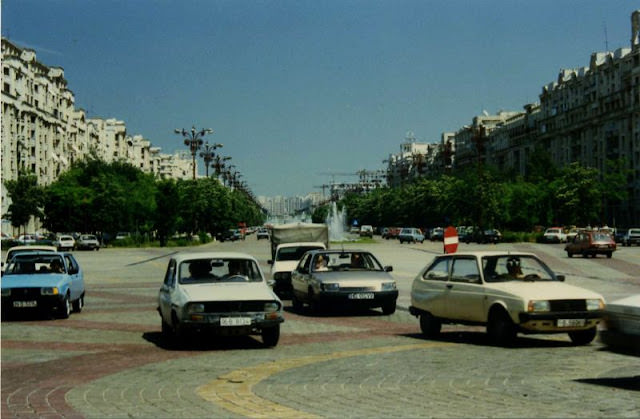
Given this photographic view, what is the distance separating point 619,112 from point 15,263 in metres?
103

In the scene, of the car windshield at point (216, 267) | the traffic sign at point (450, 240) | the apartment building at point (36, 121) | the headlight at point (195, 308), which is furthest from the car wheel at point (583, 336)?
the apartment building at point (36, 121)

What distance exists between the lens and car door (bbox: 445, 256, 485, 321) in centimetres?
1364

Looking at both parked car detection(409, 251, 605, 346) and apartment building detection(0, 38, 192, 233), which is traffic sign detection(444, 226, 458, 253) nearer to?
parked car detection(409, 251, 605, 346)

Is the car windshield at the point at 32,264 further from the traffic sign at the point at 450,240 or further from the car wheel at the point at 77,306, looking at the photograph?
the traffic sign at the point at 450,240

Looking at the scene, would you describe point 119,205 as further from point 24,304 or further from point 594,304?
point 594,304

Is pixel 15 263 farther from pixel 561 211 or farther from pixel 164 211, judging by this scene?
pixel 561 211

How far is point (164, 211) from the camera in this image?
76000 millimetres

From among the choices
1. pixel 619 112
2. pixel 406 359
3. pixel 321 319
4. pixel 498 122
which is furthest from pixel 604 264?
pixel 498 122

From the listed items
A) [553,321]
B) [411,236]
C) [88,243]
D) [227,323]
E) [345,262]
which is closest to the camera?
[553,321]

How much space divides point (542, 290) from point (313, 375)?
4.40m

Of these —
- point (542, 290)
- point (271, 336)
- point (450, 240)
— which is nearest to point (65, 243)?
point (450, 240)

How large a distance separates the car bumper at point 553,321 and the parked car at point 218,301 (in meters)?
3.62

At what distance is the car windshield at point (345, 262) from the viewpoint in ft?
65.1

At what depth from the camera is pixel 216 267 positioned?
14.6m
